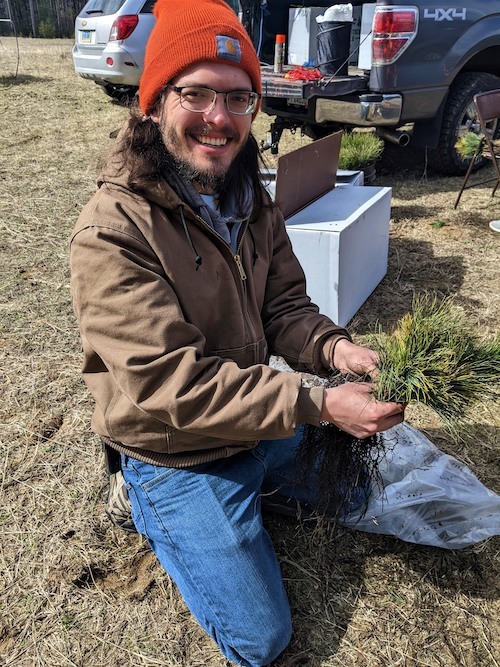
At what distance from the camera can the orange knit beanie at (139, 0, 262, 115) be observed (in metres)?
1.62

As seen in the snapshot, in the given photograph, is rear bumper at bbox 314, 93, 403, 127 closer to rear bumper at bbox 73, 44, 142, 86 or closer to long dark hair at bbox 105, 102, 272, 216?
long dark hair at bbox 105, 102, 272, 216

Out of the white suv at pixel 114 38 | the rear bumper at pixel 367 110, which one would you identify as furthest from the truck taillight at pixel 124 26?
the rear bumper at pixel 367 110

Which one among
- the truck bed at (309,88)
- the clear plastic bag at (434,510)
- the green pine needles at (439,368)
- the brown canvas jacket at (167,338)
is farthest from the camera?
the truck bed at (309,88)

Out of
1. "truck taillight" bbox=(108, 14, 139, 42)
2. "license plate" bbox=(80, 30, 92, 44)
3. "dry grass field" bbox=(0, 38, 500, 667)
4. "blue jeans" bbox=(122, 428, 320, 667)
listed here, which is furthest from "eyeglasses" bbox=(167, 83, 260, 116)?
"license plate" bbox=(80, 30, 92, 44)

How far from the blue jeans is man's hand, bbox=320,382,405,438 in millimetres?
410

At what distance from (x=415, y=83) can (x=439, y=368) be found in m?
4.31

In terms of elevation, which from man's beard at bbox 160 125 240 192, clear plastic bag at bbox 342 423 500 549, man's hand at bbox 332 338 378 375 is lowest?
clear plastic bag at bbox 342 423 500 549

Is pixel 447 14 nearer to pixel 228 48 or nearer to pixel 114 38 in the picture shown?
pixel 228 48

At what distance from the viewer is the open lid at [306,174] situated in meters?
3.25

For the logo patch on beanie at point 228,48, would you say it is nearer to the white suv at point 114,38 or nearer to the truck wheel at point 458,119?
the truck wheel at point 458,119

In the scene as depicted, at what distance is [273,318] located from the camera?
2.18 meters

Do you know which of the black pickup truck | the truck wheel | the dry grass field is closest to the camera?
the dry grass field

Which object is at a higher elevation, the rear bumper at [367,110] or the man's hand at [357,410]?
the rear bumper at [367,110]

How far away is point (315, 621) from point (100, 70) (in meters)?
8.27
